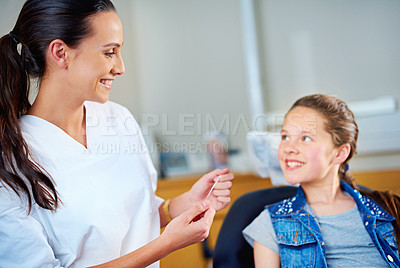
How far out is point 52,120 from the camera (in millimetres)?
1011

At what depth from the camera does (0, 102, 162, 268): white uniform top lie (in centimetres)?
84

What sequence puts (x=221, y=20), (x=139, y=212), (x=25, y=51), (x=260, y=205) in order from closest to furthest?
(x=25, y=51) → (x=139, y=212) → (x=260, y=205) → (x=221, y=20)

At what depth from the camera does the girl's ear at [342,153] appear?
134 centimetres

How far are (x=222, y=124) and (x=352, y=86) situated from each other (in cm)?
84

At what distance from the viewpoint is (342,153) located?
1.35 metres

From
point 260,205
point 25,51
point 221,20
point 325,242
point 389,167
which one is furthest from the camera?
point 221,20

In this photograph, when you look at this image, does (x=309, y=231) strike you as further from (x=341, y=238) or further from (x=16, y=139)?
(x=16, y=139)

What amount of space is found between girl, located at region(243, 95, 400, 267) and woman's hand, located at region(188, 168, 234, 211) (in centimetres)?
19

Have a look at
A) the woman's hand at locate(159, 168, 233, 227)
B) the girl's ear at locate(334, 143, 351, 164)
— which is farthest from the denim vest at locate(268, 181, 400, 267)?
the woman's hand at locate(159, 168, 233, 227)

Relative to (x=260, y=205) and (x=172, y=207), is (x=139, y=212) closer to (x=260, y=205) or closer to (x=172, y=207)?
(x=172, y=207)

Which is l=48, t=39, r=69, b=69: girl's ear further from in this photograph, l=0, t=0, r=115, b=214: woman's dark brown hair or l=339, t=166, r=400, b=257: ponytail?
l=339, t=166, r=400, b=257: ponytail

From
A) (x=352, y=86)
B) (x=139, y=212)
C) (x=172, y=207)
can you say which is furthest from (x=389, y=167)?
(x=139, y=212)

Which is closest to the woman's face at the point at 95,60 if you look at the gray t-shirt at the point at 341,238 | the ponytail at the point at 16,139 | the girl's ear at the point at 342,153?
the ponytail at the point at 16,139

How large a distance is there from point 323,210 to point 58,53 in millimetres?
944
